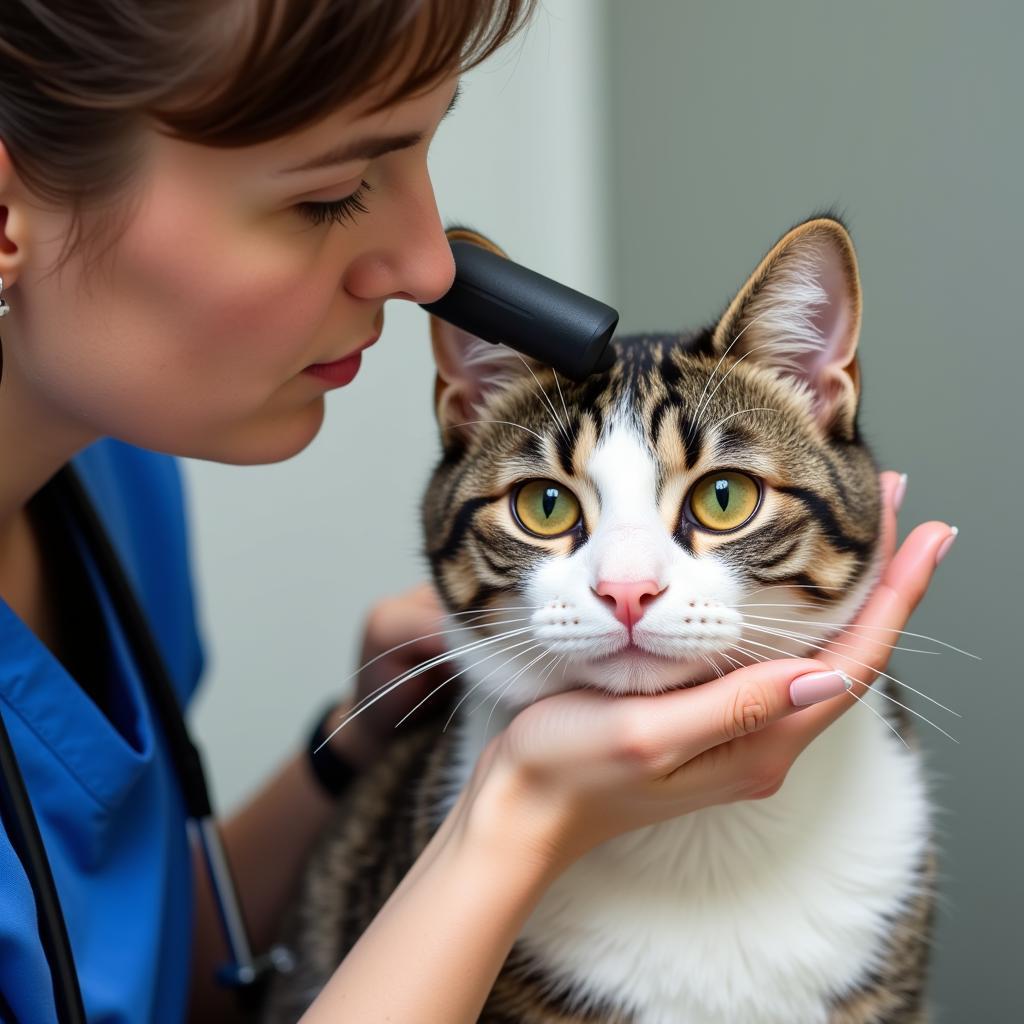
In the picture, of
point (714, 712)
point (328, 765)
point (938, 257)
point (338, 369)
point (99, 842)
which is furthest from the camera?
point (328, 765)

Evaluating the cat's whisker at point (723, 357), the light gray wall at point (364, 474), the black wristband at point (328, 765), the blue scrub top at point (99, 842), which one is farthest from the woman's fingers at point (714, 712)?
the light gray wall at point (364, 474)

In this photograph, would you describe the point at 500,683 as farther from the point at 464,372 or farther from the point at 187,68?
the point at 187,68

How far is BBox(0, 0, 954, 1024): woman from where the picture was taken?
0.58 m

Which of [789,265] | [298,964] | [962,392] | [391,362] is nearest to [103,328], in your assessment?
[789,265]

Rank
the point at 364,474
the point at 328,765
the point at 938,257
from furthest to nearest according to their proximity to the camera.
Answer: the point at 364,474 → the point at 328,765 → the point at 938,257

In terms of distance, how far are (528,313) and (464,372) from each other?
17cm

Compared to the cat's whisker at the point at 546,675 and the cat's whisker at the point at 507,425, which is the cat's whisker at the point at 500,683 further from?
the cat's whisker at the point at 507,425

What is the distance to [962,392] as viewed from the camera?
43.3 inches

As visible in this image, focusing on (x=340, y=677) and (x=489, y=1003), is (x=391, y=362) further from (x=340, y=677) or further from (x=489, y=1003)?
(x=489, y=1003)

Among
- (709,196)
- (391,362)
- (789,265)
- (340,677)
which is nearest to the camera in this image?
(789,265)

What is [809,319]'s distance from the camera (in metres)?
0.80

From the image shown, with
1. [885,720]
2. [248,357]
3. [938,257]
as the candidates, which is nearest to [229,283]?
[248,357]

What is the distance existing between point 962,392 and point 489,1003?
0.77 metres

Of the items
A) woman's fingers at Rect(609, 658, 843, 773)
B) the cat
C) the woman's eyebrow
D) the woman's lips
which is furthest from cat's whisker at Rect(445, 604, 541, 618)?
the woman's eyebrow
